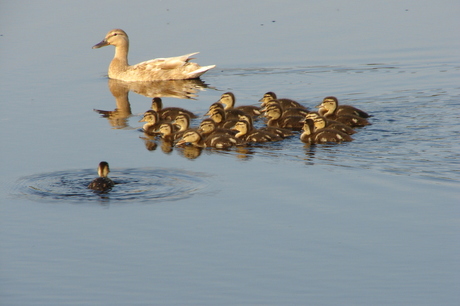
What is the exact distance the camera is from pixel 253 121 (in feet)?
38.3

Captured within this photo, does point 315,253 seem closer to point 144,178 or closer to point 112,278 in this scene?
point 112,278

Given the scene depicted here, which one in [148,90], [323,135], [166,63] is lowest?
[323,135]

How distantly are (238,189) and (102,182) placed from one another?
1396 millimetres

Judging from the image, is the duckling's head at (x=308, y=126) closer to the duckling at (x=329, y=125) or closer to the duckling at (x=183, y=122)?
the duckling at (x=329, y=125)

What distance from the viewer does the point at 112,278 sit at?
6062mm

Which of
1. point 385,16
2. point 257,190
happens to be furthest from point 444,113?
point 385,16

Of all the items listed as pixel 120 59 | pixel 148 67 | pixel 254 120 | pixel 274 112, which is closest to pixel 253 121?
pixel 254 120

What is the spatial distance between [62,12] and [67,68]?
5381mm

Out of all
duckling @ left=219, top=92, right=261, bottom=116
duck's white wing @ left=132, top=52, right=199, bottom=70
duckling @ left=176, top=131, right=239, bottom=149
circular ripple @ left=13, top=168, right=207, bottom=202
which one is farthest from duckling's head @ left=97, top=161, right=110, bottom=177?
duck's white wing @ left=132, top=52, right=199, bottom=70

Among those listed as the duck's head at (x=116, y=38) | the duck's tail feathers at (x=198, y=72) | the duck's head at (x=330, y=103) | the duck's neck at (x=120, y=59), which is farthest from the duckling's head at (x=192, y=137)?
the duck's head at (x=116, y=38)

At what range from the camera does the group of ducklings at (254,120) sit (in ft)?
33.5

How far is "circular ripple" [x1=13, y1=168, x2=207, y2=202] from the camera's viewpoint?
26.1ft

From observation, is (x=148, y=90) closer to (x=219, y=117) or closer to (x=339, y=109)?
(x=219, y=117)

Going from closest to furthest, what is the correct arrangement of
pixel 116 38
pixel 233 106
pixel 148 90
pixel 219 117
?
1. pixel 219 117
2. pixel 233 106
3. pixel 148 90
4. pixel 116 38
